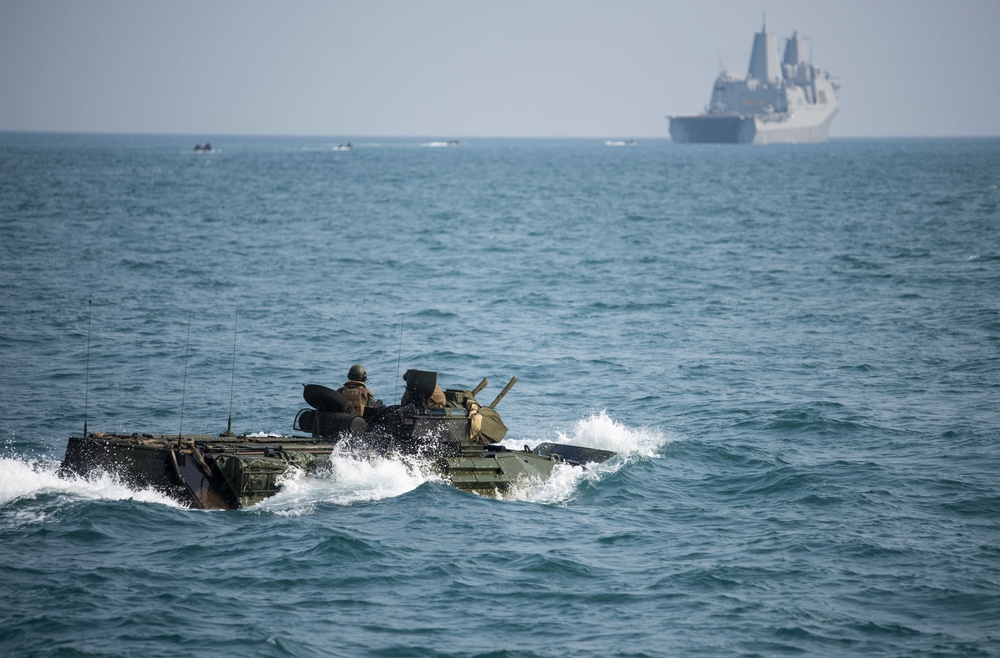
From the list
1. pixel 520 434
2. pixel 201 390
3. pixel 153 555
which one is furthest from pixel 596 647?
pixel 201 390

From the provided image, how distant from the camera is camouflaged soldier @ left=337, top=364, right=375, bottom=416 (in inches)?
843

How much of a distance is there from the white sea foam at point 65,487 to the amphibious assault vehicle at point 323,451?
0.13 metres

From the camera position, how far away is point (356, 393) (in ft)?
70.6

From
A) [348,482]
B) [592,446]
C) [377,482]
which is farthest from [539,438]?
[348,482]

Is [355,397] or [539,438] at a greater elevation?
[355,397]

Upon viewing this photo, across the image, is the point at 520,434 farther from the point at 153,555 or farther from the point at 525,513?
the point at 153,555

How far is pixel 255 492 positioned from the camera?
62.3ft

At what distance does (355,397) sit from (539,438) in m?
5.58

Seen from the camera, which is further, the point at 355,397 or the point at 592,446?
the point at 592,446

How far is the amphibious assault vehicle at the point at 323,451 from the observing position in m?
18.9

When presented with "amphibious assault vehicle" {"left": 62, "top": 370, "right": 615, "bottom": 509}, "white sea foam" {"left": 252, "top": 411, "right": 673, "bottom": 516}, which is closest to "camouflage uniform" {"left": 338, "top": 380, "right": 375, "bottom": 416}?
"amphibious assault vehicle" {"left": 62, "top": 370, "right": 615, "bottom": 509}

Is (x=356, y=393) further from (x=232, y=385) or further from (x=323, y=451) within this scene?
(x=232, y=385)

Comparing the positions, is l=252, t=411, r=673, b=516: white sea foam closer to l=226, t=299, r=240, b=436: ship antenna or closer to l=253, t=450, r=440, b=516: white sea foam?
l=253, t=450, r=440, b=516: white sea foam

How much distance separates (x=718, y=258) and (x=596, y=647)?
145ft
